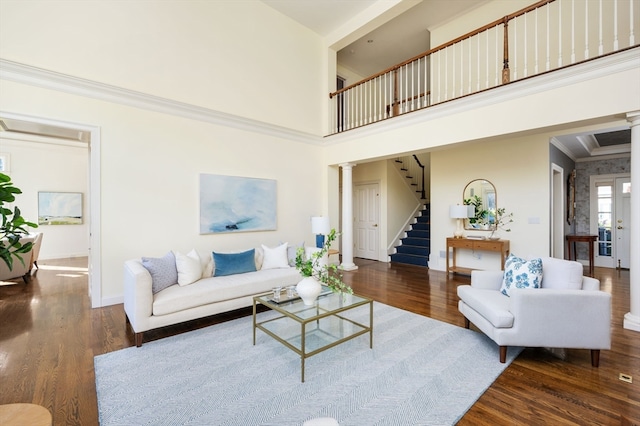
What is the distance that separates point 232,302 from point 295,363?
1326mm

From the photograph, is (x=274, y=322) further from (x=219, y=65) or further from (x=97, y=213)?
(x=219, y=65)

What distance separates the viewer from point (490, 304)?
280cm

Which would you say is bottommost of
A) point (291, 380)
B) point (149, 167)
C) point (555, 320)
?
point (291, 380)

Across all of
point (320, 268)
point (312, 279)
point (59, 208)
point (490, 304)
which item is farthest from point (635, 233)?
point (59, 208)

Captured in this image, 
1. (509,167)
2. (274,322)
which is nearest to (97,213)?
(274,322)

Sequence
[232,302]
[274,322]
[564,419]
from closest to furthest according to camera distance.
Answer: [564,419] < [274,322] < [232,302]

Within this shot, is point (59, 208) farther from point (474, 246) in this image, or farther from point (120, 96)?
point (474, 246)

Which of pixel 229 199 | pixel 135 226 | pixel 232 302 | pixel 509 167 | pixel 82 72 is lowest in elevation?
pixel 232 302

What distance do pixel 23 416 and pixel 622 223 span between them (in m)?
10.0

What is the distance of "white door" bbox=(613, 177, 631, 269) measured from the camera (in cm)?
676

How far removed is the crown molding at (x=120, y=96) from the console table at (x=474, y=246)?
13.8 feet

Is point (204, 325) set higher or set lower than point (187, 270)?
lower

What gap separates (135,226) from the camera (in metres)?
4.25

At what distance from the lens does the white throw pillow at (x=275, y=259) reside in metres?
4.50
